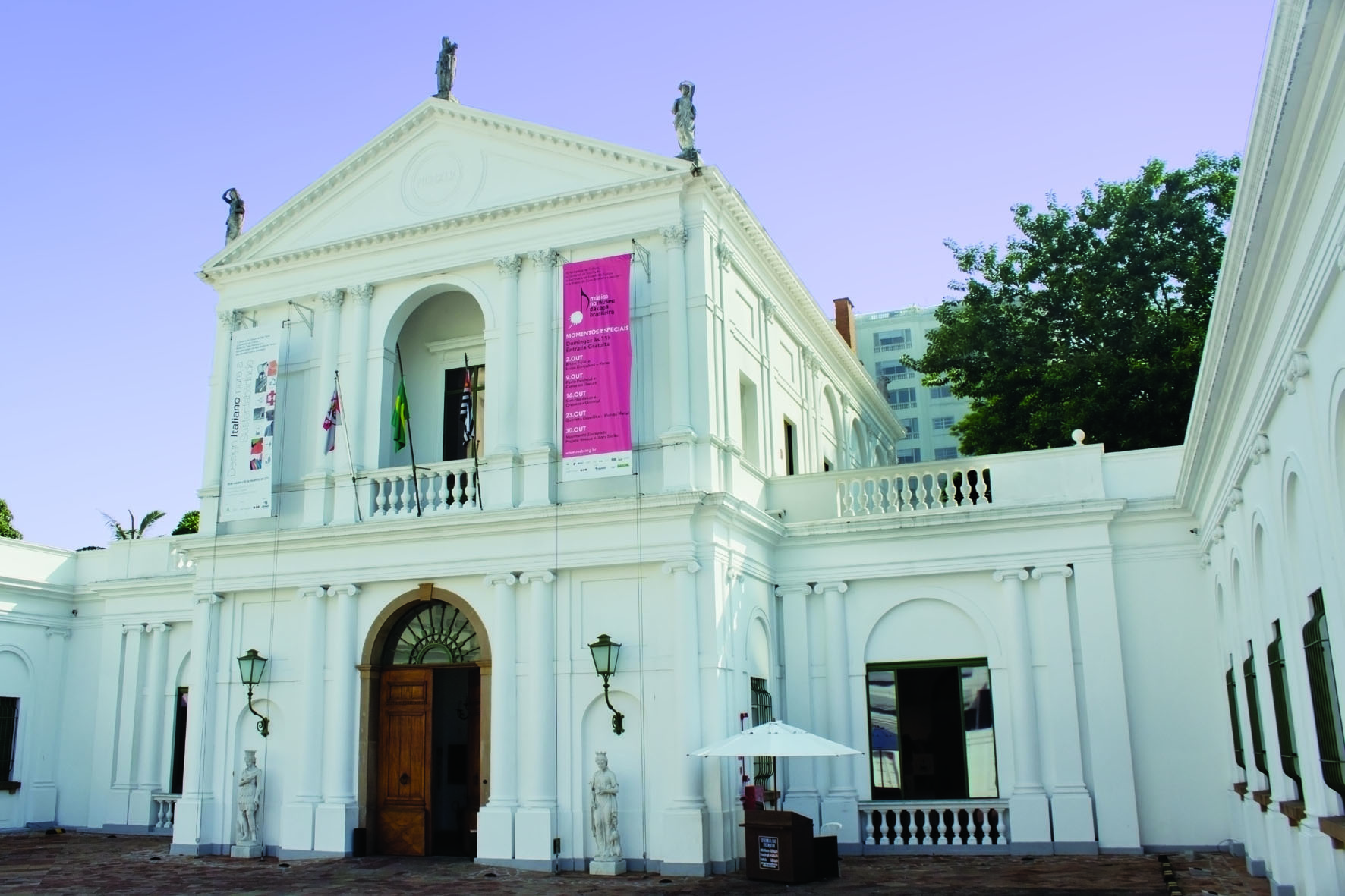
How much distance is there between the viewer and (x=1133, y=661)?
17094mm

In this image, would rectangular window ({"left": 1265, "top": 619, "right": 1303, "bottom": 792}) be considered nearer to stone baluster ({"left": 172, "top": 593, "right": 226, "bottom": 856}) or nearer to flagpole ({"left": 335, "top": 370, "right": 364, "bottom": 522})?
flagpole ({"left": 335, "top": 370, "right": 364, "bottom": 522})

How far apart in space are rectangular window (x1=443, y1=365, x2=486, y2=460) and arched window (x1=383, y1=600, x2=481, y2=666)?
112 inches

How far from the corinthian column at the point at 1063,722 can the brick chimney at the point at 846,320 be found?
16803 millimetres

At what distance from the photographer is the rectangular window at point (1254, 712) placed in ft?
42.8

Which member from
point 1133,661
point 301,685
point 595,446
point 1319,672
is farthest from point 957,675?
point 301,685

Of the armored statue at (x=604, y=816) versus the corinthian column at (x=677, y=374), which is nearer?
the armored statue at (x=604, y=816)

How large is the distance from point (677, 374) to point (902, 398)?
6319 cm

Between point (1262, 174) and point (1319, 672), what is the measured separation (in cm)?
412

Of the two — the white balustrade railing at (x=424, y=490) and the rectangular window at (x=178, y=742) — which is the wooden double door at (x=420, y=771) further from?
the rectangular window at (x=178, y=742)

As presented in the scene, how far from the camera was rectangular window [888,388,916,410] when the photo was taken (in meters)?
77.8

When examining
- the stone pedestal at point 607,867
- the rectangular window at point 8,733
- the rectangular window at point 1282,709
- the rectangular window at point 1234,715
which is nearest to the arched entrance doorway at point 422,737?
the stone pedestal at point 607,867

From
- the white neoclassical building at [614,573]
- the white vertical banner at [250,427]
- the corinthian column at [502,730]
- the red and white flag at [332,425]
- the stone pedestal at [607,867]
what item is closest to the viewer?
the stone pedestal at [607,867]

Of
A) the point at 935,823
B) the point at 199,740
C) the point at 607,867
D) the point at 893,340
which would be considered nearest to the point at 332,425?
the point at 199,740

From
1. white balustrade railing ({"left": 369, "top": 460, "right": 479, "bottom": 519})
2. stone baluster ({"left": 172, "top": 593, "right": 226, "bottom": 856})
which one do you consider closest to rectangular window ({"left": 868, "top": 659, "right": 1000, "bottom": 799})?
white balustrade railing ({"left": 369, "top": 460, "right": 479, "bottom": 519})
